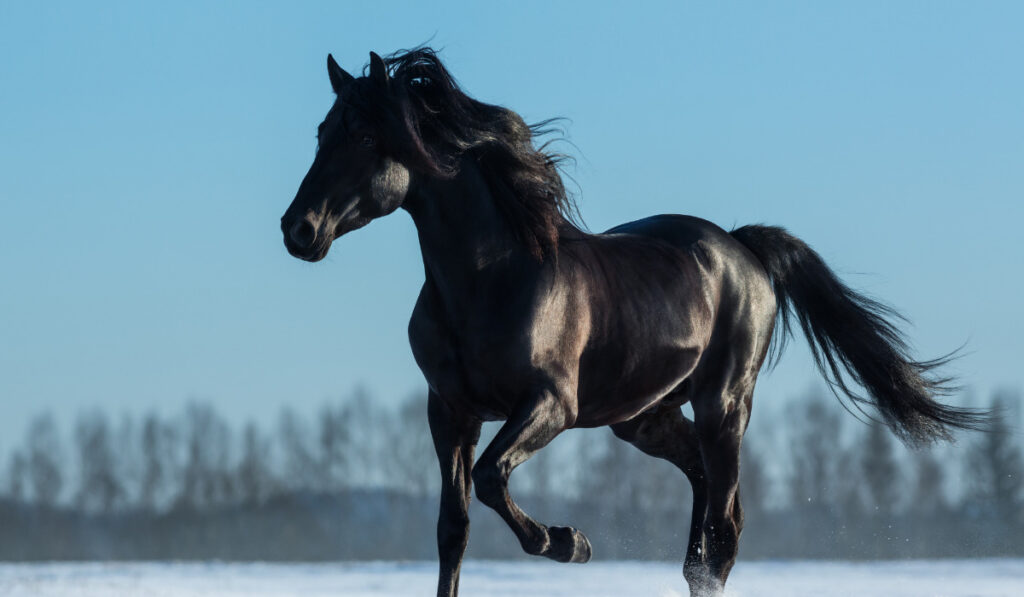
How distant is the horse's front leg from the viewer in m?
5.20

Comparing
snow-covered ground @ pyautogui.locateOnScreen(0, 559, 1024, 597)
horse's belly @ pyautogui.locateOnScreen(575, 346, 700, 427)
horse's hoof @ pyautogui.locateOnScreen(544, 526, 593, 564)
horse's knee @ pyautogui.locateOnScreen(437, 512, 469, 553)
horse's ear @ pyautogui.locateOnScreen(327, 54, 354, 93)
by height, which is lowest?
snow-covered ground @ pyautogui.locateOnScreen(0, 559, 1024, 597)

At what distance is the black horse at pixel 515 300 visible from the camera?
4785mm

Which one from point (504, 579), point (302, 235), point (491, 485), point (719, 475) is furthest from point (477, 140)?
point (504, 579)

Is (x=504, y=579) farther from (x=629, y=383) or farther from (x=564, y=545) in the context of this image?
(x=564, y=545)

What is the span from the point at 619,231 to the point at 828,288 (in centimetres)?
160

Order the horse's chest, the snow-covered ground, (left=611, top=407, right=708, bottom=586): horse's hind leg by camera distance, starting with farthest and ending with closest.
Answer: the snow-covered ground
(left=611, top=407, right=708, bottom=586): horse's hind leg
the horse's chest

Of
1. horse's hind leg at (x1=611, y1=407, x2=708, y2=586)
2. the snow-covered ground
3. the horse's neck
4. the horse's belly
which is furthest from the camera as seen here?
the snow-covered ground

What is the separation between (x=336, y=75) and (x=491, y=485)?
1862 millimetres

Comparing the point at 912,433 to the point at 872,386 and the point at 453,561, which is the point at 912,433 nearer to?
the point at 872,386

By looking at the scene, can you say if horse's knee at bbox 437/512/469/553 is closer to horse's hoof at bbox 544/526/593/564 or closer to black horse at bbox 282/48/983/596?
black horse at bbox 282/48/983/596

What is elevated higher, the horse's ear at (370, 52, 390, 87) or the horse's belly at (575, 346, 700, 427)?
the horse's ear at (370, 52, 390, 87)

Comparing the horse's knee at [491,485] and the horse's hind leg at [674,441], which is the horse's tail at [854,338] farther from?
the horse's knee at [491,485]

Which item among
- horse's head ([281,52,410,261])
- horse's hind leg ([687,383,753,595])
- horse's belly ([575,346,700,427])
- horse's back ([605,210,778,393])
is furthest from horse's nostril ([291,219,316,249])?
horse's hind leg ([687,383,753,595])

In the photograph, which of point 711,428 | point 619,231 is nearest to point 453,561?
point 711,428
